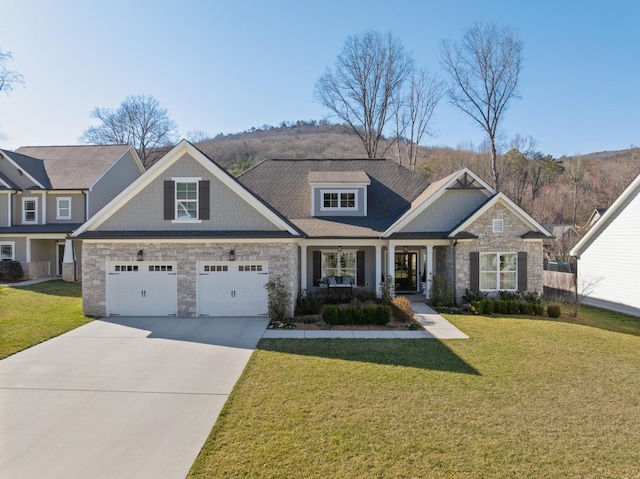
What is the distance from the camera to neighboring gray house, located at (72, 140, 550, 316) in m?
13.4

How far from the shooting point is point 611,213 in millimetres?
17609

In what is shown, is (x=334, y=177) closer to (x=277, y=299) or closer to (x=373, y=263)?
(x=373, y=263)

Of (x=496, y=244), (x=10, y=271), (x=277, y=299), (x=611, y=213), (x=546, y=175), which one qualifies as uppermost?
(x=546, y=175)

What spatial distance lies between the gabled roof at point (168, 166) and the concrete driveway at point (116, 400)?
396 cm

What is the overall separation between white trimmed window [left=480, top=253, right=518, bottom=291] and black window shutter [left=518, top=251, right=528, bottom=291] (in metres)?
0.17

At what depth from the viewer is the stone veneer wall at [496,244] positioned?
1554 centimetres

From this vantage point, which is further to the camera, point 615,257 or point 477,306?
point 615,257

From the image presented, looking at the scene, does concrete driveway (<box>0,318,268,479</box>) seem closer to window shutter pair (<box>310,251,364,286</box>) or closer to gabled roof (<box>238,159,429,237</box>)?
window shutter pair (<box>310,251,364,286</box>)

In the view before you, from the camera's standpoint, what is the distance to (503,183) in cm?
4109

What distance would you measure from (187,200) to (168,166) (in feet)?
4.45

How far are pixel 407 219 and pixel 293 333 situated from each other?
7.41m

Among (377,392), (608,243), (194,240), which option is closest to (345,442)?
(377,392)

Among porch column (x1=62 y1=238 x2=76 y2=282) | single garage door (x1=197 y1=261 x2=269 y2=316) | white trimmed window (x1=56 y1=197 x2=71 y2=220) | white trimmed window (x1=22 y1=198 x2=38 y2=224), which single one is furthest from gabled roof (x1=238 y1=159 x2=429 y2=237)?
white trimmed window (x1=22 y1=198 x2=38 y2=224)

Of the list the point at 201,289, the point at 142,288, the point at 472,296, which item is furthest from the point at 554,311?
the point at 142,288
